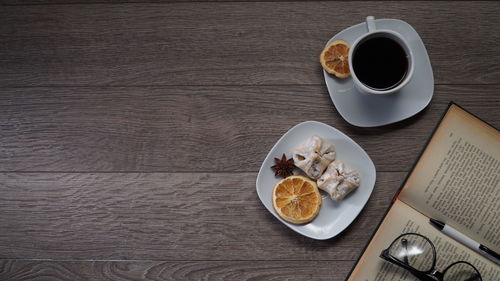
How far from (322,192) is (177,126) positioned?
38 cm

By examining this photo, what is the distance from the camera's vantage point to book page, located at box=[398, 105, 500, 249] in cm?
94

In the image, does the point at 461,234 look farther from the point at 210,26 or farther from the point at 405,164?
the point at 210,26

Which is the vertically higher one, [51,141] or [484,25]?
[484,25]

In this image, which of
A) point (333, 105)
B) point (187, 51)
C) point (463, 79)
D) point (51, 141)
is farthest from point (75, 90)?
point (463, 79)

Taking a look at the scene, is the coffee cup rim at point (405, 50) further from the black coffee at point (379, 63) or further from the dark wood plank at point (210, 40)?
the dark wood plank at point (210, 40)

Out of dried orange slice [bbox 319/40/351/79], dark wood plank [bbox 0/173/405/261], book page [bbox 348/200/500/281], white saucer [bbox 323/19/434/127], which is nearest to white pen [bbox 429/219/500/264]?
book page [bbox 348/200/500/281]

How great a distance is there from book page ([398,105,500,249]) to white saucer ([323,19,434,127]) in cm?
8

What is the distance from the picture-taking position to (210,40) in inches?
41.5

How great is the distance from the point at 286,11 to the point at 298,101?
22 cm

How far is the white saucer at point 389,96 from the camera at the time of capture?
980 millimetres

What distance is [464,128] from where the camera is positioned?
942mm

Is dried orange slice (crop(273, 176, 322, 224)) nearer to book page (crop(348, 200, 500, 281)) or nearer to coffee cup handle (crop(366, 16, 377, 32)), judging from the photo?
book page (crop(348, 200, 500, 281))

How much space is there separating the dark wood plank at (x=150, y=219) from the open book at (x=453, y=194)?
0.23 ft

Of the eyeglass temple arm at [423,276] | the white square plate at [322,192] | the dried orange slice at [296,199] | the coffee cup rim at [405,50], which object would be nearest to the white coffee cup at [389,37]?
the coffee cup rim at [405,50]
